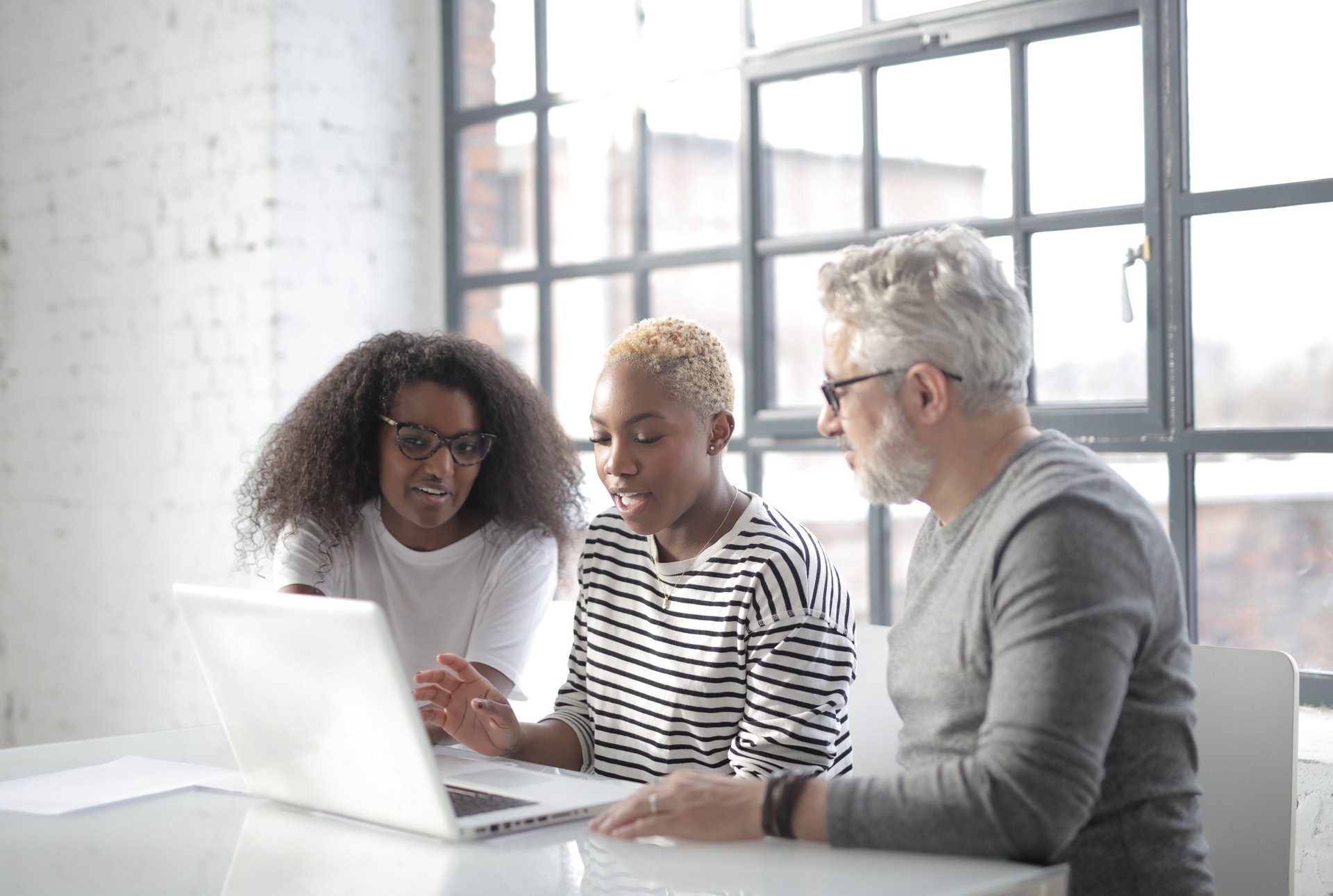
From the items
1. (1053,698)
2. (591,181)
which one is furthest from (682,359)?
(591,181)

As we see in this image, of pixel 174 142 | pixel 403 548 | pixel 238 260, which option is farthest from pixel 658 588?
pixel 174 142

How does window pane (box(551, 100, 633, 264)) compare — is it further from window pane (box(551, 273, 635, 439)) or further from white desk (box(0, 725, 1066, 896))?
white desk (box(0, 725, 1066, 896))

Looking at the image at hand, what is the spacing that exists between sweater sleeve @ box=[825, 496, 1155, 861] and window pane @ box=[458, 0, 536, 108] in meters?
2.75

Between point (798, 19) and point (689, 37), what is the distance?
34cm

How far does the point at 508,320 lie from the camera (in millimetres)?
3740

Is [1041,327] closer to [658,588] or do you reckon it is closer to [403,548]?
[658,588]

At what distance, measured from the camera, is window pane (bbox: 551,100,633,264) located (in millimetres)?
3457

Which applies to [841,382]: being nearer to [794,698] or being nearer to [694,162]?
[794,698]

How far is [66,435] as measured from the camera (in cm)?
418

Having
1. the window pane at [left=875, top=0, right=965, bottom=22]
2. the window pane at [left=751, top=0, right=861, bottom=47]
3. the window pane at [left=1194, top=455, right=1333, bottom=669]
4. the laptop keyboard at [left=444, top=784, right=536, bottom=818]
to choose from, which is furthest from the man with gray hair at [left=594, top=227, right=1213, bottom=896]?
the window pane at [left=751, top=0, right=861, bottom=47]

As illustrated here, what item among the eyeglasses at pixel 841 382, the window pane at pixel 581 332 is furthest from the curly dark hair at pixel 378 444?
the window pane at pixel 581 332

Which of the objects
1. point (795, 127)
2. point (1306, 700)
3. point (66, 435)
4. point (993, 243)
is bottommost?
point (1306, 700)

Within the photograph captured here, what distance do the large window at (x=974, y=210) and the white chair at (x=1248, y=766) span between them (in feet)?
2.65

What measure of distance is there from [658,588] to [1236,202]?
1.28 metres
